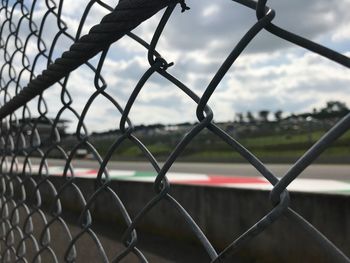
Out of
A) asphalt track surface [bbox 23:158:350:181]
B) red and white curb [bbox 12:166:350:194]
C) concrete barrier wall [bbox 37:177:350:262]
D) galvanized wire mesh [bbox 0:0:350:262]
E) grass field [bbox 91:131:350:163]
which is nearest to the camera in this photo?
galvanized wire mesh [bbox 0:0:350:262]

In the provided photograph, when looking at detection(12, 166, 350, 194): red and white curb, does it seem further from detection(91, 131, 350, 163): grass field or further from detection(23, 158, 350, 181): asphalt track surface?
detection(91, 131, 350, 163): grass field

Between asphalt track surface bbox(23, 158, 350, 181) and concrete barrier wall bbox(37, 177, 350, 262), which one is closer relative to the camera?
concrete barrier wall bbox(37, 177, 350, 262)

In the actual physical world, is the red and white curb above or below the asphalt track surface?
above

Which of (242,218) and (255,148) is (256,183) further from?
(255,148)

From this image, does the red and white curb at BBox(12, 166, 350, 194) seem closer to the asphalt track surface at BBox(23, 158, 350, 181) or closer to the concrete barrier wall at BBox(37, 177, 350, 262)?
the concrete barrier wall at BBox(37, 177, 350, 262)

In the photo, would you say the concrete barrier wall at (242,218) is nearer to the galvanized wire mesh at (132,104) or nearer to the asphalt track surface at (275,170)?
the galvanized wire mesh at (132,104)

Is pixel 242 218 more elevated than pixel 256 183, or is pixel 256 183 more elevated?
pixel 256 183

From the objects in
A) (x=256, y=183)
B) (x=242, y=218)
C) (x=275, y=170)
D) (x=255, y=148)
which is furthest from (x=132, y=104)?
(x=255, y=148)

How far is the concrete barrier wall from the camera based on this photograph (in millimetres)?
2546

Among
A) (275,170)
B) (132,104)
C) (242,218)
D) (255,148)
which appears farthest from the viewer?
(255,148)

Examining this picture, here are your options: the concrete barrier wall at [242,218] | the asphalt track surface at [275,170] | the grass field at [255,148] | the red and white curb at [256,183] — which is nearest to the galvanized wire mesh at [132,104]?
the concrete barrier wall at [242,218]

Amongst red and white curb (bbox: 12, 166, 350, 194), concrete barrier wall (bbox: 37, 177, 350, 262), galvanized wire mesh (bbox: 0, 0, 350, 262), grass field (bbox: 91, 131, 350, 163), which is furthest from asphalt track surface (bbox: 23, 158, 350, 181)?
galvanized wire mesh (bbox: 0, 0, 350, 262)

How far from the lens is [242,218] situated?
3.03 metres

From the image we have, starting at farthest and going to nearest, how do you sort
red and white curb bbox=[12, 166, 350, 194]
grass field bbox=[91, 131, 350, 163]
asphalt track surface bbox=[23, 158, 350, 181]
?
grass field bbox=[91, 131, 350, 163] → asphalt track surface bbox=[23, 158, 350, 181] → red and white curb bbox=[12, 166, 350, 194]
